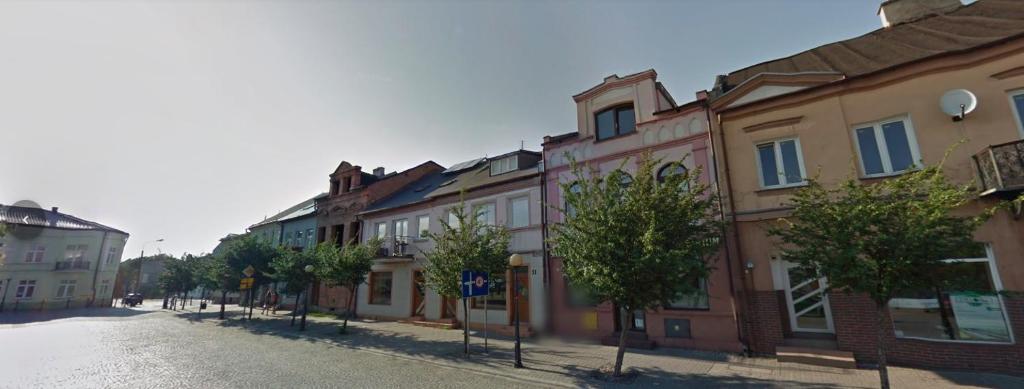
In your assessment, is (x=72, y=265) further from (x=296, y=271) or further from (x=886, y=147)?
(x=886, y=147)

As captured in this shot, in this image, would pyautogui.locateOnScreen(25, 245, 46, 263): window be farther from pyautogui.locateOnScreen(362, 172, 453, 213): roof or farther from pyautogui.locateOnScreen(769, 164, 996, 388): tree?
pyautogui.locateOnScreen(769, 164, 996, 388): tree

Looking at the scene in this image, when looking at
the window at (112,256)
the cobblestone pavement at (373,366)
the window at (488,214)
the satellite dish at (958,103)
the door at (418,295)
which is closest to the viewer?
the cobblestone pavement at (373,366)

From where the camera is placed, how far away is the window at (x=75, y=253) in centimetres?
3741

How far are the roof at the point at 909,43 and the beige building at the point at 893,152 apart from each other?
6 cm

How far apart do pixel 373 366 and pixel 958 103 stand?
16.1 m

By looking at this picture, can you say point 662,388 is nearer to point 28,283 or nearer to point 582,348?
point 582,348

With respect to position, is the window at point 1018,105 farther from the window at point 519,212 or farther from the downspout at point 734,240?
the window at point 519,212

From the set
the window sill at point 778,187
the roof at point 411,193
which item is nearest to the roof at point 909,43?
the window sill at point 778,187

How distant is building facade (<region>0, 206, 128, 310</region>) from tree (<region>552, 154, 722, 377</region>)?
163ft

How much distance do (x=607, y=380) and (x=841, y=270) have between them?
4.96 metres

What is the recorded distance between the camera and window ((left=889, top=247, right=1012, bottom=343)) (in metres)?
8.65

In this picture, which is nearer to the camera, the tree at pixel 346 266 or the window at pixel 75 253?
the tree at pixel 346 266

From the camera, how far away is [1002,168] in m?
8.41

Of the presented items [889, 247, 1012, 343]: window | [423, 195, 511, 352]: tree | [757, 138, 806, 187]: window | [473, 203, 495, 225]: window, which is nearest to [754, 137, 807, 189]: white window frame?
[757, 138, 806, 187]: window
